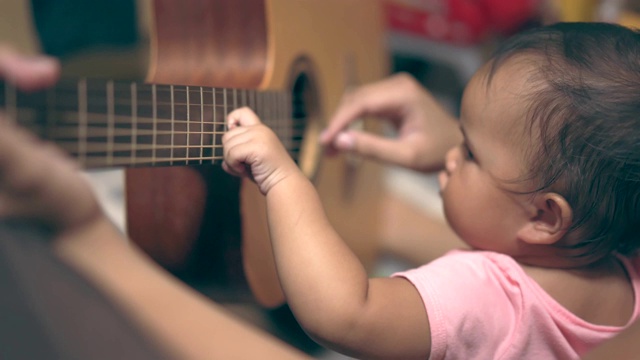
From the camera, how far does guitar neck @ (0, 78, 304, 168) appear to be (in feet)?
1.16

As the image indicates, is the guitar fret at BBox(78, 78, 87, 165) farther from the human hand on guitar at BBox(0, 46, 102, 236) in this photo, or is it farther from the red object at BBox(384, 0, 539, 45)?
the red object at BBox(384, 0, 539, 45)

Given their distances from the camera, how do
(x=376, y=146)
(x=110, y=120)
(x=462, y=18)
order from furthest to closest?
1. (x=462, y=18)
2. (x=376, y=146)
3. (x=110, y=120)

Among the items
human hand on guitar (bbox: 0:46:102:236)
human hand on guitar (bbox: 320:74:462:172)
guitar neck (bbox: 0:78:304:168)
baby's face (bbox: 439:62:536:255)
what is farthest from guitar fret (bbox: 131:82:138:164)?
human hand on guitar (bbox: 320:74:462:172)

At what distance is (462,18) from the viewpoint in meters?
1.54

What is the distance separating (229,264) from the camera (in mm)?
725

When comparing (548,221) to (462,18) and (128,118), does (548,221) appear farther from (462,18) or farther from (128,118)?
(462,18)

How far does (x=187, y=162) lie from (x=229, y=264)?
0.74 feet

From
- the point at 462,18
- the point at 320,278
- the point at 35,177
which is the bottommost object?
the point at 320,278

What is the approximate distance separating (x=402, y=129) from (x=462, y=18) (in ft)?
2.45

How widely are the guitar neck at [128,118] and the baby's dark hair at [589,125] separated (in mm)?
278

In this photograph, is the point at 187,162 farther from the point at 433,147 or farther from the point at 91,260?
the point at 433,147

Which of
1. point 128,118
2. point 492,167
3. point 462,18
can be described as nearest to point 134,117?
point 128,118

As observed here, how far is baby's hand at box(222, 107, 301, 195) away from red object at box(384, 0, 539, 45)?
1012 mm

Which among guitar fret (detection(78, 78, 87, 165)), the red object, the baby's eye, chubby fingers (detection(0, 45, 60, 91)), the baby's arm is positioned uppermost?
the red object
